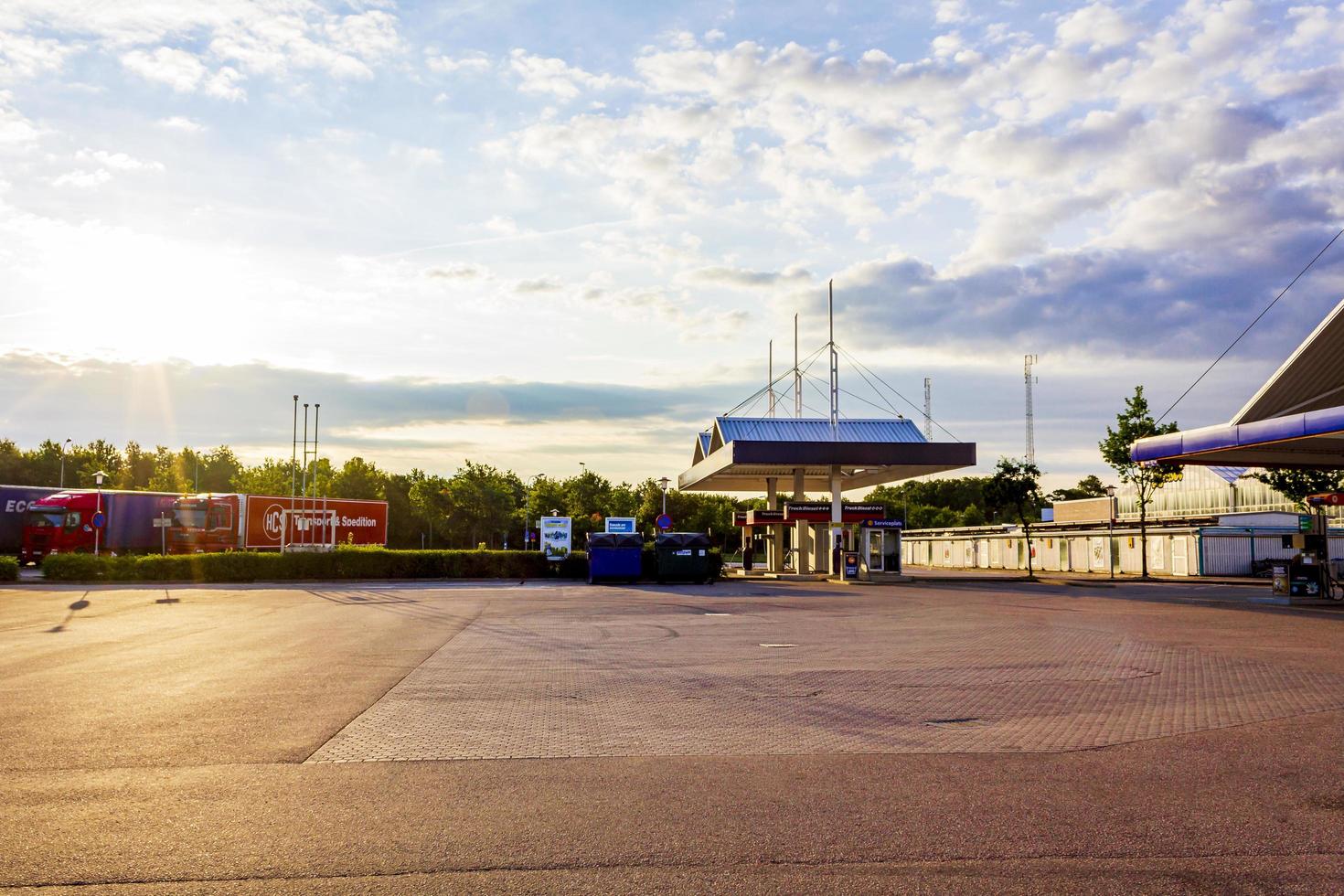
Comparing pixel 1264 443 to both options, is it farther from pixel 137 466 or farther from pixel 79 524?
pixel 137 466

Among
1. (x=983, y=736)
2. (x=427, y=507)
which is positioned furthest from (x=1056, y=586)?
(x=427, y=507)

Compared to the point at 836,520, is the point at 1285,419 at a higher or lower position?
higher

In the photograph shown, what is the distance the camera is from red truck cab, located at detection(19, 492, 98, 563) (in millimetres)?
43781

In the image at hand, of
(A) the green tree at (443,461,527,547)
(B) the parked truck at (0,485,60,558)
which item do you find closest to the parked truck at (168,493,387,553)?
(B) the parked truck at (0,485,60,558)

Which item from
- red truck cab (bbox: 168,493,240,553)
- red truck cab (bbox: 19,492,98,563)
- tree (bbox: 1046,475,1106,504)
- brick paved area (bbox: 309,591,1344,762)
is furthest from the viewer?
tree (bbox: 1046,475,1106,504)

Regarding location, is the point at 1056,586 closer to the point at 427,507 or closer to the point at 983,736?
the point at 983,736

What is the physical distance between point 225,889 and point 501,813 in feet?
5.81

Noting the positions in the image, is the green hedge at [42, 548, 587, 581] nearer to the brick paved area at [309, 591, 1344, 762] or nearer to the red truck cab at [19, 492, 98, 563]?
the red truck cab at [19, 492, 98, 563]

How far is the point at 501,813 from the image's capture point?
20.6 ft

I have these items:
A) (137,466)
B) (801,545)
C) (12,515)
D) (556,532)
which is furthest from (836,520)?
(137,466)

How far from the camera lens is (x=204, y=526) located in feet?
157

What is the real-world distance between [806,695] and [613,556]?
29421 mm

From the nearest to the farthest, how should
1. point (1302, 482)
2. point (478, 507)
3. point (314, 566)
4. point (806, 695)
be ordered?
point (806, 695) < point (314, 566) < point (1302, 482) < point (478, 507)

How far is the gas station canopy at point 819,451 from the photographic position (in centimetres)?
4244
